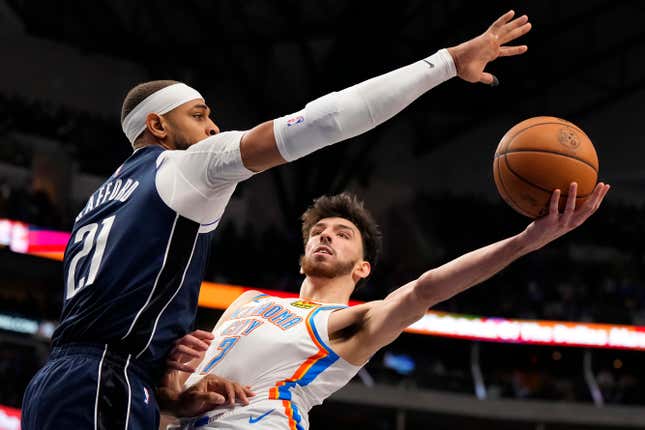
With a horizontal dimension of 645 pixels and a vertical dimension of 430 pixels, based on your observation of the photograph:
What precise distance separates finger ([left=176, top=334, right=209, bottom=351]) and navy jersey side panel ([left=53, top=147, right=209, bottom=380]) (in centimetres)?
8

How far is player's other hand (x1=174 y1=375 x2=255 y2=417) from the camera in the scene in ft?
11.1

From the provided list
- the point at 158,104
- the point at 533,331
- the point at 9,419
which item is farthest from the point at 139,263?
the point at 533,331

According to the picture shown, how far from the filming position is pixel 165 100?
10.7 feet

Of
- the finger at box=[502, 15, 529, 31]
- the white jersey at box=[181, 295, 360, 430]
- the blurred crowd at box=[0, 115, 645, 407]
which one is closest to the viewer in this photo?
the finger at box=[502, 15, 529, 31]

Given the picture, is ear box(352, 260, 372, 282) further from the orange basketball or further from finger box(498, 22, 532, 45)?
finger box(498, 22, 532, 45)

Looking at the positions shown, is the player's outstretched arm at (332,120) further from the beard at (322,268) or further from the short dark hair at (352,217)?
the short dark hair at (352,217)

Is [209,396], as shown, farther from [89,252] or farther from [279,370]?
[89,252]

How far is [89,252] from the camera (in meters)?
2.94

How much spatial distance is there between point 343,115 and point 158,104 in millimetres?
884

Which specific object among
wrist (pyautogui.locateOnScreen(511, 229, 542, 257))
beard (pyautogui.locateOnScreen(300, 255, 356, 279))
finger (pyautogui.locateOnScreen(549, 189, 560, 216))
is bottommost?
wrist (pyautogui.locateOnScreen(511, 229, 542, 257))

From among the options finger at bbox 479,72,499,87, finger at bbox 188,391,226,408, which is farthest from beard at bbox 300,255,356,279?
finger at bbox 479,72,499,87

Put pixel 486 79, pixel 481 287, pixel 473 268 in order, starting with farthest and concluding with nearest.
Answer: pixel 481 287 < pixel 486 79 < pixel 473 268

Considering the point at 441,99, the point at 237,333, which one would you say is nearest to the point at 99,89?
the point at 441,99

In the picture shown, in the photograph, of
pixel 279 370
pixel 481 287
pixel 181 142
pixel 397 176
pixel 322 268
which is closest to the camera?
pixel 181 142
